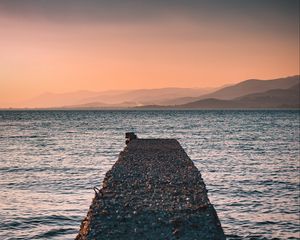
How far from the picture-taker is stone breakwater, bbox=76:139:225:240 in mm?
9688

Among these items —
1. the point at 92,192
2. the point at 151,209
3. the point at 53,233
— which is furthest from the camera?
the point at 92,192

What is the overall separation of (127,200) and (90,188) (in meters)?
14.5

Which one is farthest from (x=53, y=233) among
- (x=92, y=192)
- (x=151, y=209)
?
(x=92, y=192)

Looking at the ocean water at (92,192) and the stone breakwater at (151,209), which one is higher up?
the stone breakwater at (151,209)

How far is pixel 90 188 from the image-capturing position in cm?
2673

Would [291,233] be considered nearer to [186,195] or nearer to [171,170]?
[171,170]

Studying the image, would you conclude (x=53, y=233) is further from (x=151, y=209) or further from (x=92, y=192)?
(x=92, y=192)

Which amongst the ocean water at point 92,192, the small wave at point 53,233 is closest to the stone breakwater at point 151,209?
the small wave at point 53,233

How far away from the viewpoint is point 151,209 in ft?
37.6

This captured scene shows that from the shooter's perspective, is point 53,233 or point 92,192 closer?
point 53,233

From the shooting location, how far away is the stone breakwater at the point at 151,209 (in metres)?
9.69

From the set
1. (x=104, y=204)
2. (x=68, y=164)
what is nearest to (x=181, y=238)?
(x=104, y=204)

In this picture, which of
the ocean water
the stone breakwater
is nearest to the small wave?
the ocean water

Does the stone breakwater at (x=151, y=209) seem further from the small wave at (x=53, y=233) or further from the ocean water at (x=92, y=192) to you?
the ocean water at (x=92, y=192)
